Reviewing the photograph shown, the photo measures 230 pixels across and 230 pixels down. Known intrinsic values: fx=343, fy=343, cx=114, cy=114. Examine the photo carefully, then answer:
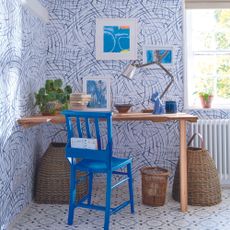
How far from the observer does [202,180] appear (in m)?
2.90

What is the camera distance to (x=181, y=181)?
2.76 m

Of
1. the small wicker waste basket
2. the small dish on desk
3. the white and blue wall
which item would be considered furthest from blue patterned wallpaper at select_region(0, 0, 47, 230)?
the small wicker waste basket

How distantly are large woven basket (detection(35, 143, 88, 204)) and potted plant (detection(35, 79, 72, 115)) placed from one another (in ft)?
1.26

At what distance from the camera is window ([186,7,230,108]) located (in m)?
3.58

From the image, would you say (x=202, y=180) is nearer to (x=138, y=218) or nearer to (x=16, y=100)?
(x=138, y=218)

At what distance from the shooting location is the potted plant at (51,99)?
2.91 metres

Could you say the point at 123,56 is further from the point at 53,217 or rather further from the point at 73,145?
the point at 53,217

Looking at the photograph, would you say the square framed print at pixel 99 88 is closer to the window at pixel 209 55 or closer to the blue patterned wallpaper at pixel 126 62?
the blue patterned wallpaper at pixel 126 62

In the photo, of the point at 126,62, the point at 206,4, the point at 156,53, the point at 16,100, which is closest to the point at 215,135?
the point at 156,53

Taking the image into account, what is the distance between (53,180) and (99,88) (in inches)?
40.9

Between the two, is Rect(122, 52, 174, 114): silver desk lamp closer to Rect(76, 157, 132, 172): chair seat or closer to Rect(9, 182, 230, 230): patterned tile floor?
Rect(76, 157, 132, 172): chair seat

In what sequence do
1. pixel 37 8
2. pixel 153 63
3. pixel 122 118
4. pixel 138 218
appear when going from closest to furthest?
pixel 138 218
pixel 122 118
pixel 37 8
pixel 153 63

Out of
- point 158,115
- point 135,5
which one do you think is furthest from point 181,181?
point 135,5

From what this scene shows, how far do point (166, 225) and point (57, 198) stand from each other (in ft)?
3.23
